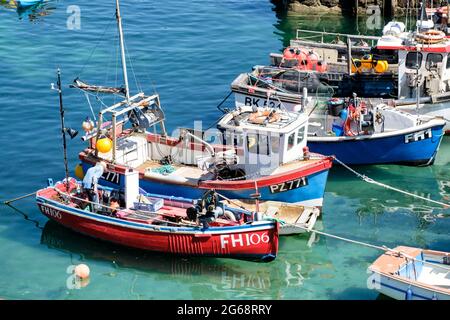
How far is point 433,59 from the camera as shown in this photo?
29.8m

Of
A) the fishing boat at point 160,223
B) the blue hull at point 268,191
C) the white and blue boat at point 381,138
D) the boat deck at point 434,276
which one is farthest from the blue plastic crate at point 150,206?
the boat deck at point 434,276

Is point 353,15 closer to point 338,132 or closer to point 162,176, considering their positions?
point 338,132

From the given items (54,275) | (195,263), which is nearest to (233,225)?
(195,263)

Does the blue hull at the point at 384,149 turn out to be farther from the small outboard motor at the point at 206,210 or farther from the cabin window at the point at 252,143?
the small outboard motor at the point at 206,210

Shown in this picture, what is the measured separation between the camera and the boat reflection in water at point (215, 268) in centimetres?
2123

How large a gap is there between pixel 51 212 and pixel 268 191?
244 inches

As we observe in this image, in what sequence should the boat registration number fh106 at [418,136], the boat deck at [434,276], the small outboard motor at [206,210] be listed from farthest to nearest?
1. the boat registration number fh106 at [418,136]
2. the small outboard motor at [206,210]
3. the boat deck at [434,276]

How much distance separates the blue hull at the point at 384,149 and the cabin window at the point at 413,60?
3511mm

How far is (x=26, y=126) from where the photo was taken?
32.0 m

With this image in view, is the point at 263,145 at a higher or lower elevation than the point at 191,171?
higher

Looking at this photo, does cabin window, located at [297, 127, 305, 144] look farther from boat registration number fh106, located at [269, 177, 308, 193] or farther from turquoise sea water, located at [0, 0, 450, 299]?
turquoise sea water, located at [0, 0, 450, 299]

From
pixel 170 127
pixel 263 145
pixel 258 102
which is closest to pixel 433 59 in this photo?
pixel 258 102

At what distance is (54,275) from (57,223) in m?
2.94

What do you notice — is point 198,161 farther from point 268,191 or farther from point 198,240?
point 198,240
